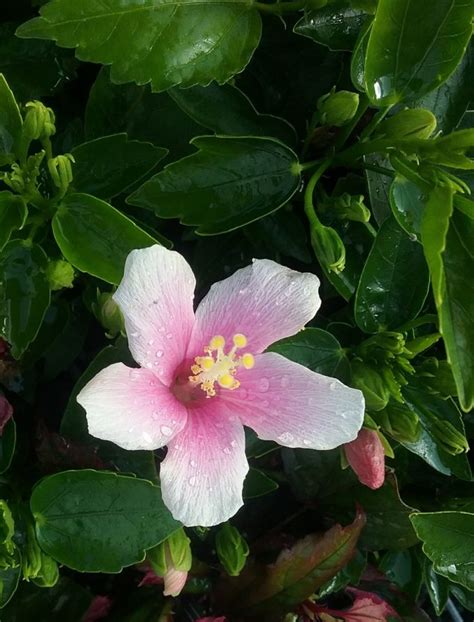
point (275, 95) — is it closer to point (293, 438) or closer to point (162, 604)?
point (293, 438)

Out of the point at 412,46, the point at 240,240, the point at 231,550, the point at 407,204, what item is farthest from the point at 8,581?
the point at 412,46

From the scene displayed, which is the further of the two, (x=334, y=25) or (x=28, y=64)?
(x=28, y=64)

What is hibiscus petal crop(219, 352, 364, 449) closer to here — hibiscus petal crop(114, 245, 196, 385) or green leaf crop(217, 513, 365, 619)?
hibiscus petal crop(114, 245, 196, 385)

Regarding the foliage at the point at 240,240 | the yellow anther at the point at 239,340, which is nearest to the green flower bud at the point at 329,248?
the foliage at the point at 240,240

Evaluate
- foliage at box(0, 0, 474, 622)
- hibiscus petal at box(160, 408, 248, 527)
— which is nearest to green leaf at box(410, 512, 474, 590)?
foliage at box(0, 0, 474, 622)

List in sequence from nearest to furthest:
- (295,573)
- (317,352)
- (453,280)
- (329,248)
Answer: (453,280) → (329,248) → (317,352) → (295,573)

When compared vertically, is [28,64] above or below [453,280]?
above

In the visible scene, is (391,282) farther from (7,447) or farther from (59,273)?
(7,447)

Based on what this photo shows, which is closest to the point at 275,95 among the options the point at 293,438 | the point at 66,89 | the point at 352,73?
the point at 352,73
